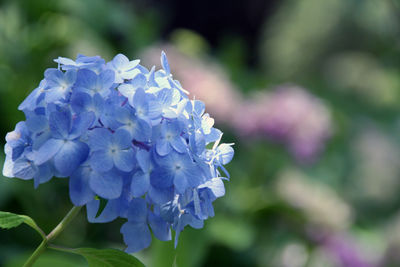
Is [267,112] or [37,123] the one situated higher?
[267,112]

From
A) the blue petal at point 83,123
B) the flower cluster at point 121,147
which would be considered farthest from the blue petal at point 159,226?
the blue petal at point 83,123

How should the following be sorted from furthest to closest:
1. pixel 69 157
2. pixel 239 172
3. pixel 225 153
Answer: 1. pixel 239 172
2. pixel 225 153
3. pixel 69 157

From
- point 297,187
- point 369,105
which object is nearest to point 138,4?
point 369,105

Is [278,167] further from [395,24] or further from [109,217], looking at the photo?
[395,24]

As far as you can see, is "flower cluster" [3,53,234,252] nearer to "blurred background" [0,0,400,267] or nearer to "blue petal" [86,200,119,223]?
"blue petal" [86,200,119,223]

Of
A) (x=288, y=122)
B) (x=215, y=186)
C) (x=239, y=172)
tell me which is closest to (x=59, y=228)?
(x=215, y=186)

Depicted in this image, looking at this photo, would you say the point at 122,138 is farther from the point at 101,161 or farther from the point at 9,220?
the point at 9,220

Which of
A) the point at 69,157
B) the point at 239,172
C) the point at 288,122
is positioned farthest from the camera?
the point at 239,172
